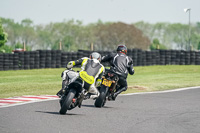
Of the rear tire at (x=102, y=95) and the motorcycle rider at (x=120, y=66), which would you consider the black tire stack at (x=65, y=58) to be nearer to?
the motorcycle rider at (x=120, y=66)

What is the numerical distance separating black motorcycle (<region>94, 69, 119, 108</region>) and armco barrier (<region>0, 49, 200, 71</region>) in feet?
58.7

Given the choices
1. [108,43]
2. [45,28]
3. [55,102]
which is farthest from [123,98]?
[45,28]

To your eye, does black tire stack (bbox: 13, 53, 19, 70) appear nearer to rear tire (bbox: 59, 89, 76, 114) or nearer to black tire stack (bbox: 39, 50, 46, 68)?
black tire stack (bbox: 39, 50, 46, 68)

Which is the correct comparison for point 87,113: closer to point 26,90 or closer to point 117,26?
point 26,90

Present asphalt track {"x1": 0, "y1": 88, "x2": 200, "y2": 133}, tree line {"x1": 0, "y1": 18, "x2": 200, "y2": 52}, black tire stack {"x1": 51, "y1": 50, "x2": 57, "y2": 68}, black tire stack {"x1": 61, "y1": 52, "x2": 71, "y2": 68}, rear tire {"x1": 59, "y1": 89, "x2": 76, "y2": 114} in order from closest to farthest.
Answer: asphalt track {"x1": 0, "y1": 88, "x2": 200, "y2": 133} < rear tire {"x1": 59, "y1": 89, "x2": 76, "y2": 114} < black tire stack {"x1": 51, "y1": 50, "x2": 57, "y2": 68} < black tire stack {"x1": 61, "y1": 52, "x2": 71, "y2": 68} < tree line {"x1": 0, "y1": 18, "x2": 200, "y2": 52}

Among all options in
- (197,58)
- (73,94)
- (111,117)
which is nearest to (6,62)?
(197,58)

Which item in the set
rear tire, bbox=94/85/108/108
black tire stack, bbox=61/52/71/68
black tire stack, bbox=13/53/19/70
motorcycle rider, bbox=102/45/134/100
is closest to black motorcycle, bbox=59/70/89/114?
rear tire, bbox=94/85/108/108

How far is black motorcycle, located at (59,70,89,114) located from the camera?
9.61 meters

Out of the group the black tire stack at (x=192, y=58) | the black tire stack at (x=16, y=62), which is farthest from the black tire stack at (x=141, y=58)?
the black tire stack at (x=16, y=62)

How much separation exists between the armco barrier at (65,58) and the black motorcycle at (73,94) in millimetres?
19143

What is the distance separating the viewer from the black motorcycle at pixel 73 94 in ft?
31.5

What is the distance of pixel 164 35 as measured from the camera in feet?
486

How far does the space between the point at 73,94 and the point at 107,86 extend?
5.64 ft

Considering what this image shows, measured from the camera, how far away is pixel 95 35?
124 metres
